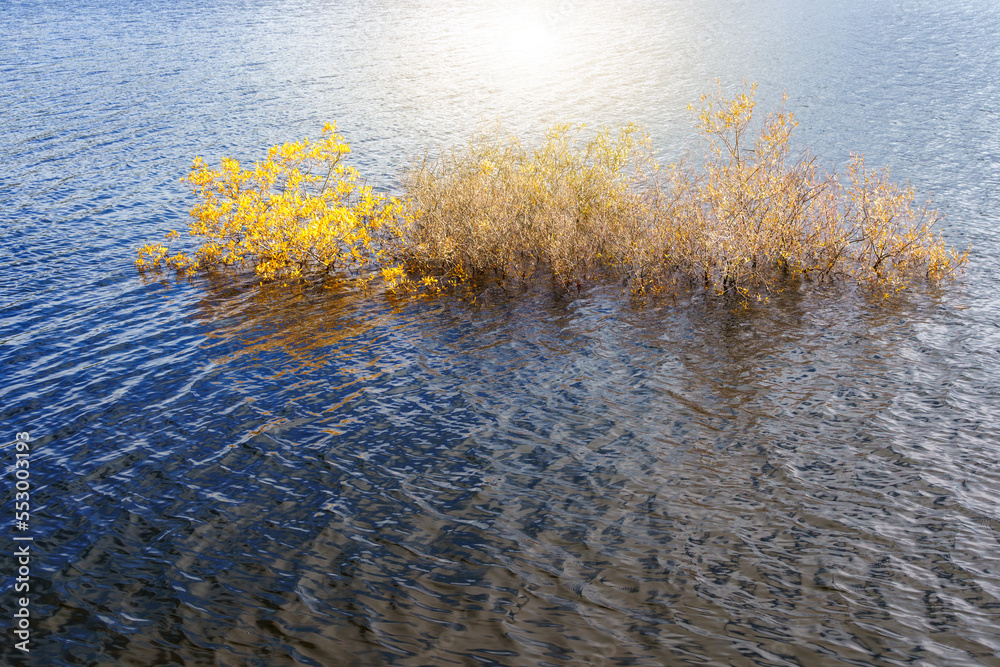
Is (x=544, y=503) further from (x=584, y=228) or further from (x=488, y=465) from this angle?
(x=584, y=228)

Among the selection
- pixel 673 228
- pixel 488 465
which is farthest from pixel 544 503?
pixel 673 228

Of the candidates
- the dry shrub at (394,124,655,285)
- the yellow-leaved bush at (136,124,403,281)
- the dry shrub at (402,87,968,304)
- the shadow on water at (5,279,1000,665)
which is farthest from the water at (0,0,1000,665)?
the dry shrub at (394,124,655,285)

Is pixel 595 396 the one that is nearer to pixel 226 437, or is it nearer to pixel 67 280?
pixel 226 437

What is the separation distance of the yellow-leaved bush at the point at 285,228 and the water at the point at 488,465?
1.60m

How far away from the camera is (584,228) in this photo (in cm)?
2917

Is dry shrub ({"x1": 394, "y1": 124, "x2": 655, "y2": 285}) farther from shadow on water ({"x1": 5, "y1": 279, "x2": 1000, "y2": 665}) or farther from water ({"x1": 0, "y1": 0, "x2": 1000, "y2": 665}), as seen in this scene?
shadow on water ({"x1": 5, "y1": 279, "x2": 1000, "y2": 665})

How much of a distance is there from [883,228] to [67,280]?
30885 mm

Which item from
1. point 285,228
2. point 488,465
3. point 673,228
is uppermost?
point 285,228

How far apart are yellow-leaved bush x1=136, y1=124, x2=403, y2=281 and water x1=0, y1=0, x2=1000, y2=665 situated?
1.60m

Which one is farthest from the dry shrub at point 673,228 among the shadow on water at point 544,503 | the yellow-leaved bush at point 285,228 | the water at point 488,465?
the shadow on water at point 544,503

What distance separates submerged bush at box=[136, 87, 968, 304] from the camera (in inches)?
1025

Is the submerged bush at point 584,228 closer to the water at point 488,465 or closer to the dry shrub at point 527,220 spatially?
the dry shrub at point 527,220

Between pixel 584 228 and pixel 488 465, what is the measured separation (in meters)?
14.4

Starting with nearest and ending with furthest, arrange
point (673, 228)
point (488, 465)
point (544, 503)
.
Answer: point (544, 503)
point (488, 465)
point (673, 228)
